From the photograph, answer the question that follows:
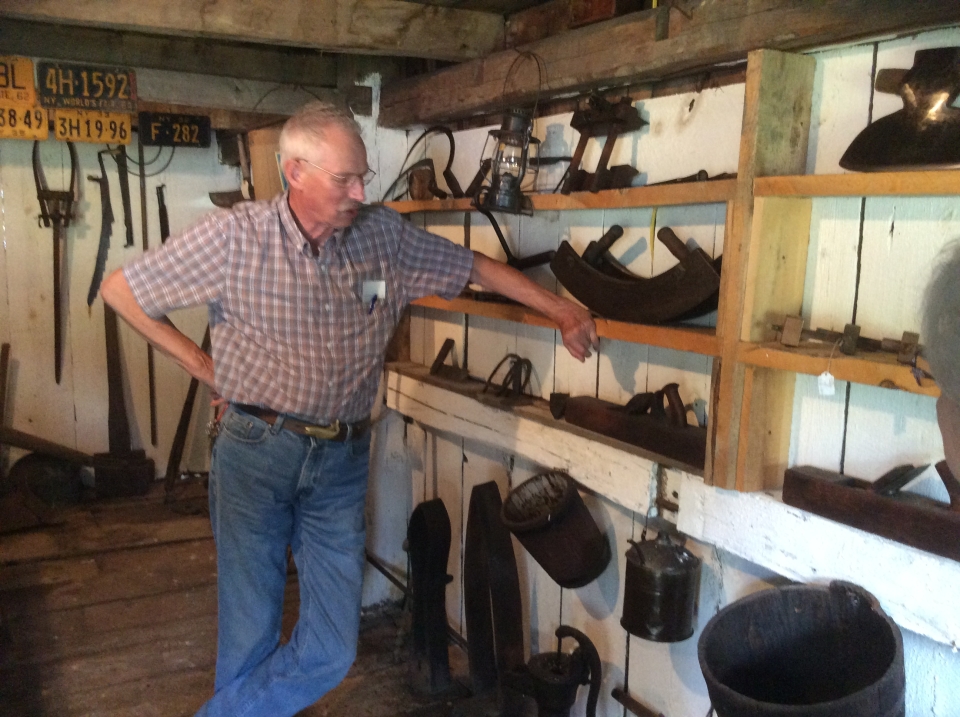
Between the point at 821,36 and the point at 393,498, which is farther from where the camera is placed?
the point at 393,498

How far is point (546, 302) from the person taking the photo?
5.95ft

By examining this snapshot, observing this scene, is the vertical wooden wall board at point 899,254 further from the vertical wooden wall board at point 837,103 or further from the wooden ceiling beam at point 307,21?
the wooden ceiling beam at point 307,21

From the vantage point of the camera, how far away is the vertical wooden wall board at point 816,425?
1.42 m

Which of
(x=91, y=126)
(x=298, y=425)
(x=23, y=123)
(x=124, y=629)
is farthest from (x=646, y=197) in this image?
(x=91, y=126)

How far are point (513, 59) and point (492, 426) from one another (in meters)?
0.95

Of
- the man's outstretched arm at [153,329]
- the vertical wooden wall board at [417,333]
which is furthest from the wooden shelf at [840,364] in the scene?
the vertical wooden wall board at [417,333]

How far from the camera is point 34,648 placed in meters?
2.57

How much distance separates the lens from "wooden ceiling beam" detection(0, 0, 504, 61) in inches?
76.5

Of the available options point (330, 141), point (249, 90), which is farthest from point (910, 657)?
point (249, 90)

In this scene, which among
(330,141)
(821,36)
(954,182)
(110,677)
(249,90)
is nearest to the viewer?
(954,182)

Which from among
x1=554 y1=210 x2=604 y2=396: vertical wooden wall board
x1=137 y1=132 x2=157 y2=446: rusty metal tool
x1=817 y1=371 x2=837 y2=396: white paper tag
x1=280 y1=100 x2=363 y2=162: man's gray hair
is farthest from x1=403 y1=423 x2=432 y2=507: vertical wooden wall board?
x1=137 y1=132 x2=157 y2=446: rusty metal tool

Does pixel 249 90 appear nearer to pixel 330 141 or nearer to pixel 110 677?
pixel 330 141

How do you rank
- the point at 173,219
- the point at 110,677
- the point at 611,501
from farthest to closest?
the point at 173,219
the point at 110,677
the point at 611,501

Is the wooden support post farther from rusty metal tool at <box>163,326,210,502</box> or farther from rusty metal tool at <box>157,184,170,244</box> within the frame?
rusty metal tool at <box>157,184,170,244</box>
